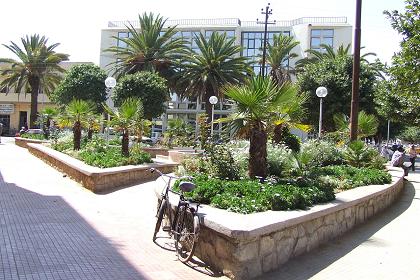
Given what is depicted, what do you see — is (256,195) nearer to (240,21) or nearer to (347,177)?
(347,177)

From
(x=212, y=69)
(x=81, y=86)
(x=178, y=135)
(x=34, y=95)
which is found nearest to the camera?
(x=178, y=135)

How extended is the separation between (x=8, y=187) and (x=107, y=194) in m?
2.48

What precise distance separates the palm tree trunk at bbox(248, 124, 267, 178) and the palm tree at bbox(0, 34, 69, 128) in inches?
1605

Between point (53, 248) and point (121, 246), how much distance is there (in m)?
0.92

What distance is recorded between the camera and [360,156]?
14.0 metres

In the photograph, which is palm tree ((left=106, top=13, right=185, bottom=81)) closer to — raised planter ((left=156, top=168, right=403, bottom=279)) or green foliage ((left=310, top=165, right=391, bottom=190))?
green foliage ((left=310, top=165, right=391, bottom=190))

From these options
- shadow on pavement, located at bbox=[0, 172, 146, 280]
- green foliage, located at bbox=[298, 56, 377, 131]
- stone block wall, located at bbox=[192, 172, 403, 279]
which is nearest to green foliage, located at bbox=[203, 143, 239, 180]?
stone block wall, located at bbox=[192, 172, 403, 279]

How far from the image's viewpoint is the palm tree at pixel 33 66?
4591 cm

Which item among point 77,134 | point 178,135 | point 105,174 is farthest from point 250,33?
point 105,174

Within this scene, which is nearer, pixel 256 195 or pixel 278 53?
pixel 256 195

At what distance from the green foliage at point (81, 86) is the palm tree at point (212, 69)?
753cm

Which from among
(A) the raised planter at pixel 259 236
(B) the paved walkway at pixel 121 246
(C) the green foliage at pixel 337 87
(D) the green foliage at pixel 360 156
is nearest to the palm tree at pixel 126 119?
(B) the paved walkway at pixel 121 246

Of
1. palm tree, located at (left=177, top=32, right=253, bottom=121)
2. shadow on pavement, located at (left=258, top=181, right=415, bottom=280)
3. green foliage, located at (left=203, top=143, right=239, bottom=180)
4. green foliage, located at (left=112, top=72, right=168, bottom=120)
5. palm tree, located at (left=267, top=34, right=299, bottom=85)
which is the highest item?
palm tree, located at (left=267, top=34, right=299, bottom=85)

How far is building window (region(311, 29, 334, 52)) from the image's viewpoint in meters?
55.0
